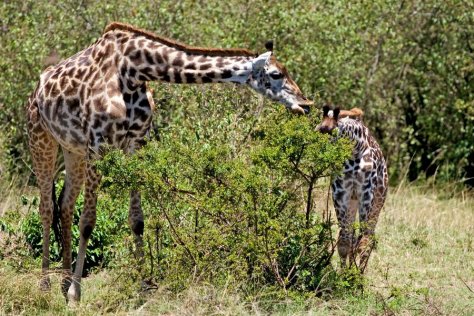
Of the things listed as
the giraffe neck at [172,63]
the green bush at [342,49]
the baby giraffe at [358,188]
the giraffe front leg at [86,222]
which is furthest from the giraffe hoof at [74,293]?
the green bush at [342,49]

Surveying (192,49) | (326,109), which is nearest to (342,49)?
(326,109)

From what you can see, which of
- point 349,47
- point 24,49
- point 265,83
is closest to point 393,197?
point 349,47

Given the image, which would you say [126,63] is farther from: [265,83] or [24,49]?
[24,49]

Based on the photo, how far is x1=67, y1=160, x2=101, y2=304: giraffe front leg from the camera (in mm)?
8508

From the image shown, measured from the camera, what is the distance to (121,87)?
8633 mm

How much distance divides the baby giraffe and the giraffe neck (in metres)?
1.45

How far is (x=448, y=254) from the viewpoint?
10977mm

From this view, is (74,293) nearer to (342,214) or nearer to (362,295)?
(362,295)

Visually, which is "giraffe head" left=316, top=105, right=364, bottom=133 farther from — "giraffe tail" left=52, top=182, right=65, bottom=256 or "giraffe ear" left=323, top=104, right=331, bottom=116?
"giraffe tail" left=52, top=182, right=65, bottom=256

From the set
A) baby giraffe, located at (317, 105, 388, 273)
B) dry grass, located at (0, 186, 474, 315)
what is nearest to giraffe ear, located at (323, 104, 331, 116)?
baby giraffe, located at (317, 105, 388, 273)

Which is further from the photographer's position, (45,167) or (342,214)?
(342,214)

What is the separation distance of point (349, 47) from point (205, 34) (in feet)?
6.35

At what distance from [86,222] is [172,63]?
1454mm

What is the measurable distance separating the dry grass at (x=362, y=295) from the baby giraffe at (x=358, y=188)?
0.36 meters
